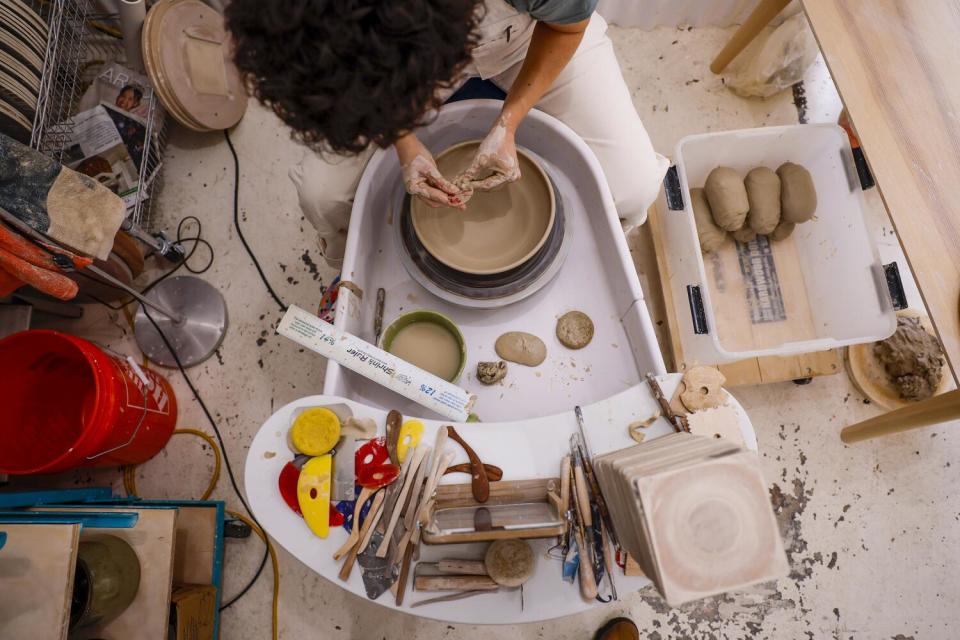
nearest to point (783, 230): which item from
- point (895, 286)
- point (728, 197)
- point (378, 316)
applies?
point (728, 197)

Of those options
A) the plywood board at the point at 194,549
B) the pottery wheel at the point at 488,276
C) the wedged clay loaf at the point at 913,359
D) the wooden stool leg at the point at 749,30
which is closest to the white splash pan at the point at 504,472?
the pottery wheel at the point at 488,276

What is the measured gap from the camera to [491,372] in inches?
50.9

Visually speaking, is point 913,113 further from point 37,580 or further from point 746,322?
point 37,580

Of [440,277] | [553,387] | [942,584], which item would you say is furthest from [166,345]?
[942,584]

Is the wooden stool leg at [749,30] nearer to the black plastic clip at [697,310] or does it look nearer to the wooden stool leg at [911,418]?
the black plastic clip at [697,310]

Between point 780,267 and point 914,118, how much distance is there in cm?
59

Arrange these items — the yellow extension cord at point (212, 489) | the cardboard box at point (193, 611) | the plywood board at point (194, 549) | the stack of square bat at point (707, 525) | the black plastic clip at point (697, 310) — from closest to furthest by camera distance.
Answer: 1. the stack of square bat at point (707, 525)
2. the cardboard box at point (193, 611)
3. the black plastic clip at point (697, 310)
4. the plywood board at point (194, 549)
5. the yellow extension cord at point (212, 489)

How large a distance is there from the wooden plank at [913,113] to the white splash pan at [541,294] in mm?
694

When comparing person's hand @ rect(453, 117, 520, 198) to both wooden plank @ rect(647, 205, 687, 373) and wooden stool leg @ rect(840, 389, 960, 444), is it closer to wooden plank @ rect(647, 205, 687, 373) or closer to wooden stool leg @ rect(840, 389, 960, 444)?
wooden plank @ rect(647, 205, 687, 373)

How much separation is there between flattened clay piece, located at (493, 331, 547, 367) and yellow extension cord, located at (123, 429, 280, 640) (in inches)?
43.3

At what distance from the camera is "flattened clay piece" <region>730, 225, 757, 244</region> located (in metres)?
1.79

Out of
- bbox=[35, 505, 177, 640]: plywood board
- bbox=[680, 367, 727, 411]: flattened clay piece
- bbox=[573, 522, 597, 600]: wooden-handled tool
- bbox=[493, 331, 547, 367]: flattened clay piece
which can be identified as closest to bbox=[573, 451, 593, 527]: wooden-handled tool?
bbox=[573, 522, 597, 600]: wooden-handled tool

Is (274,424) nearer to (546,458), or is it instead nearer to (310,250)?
(546,458)

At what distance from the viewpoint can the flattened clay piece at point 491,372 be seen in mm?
1293
